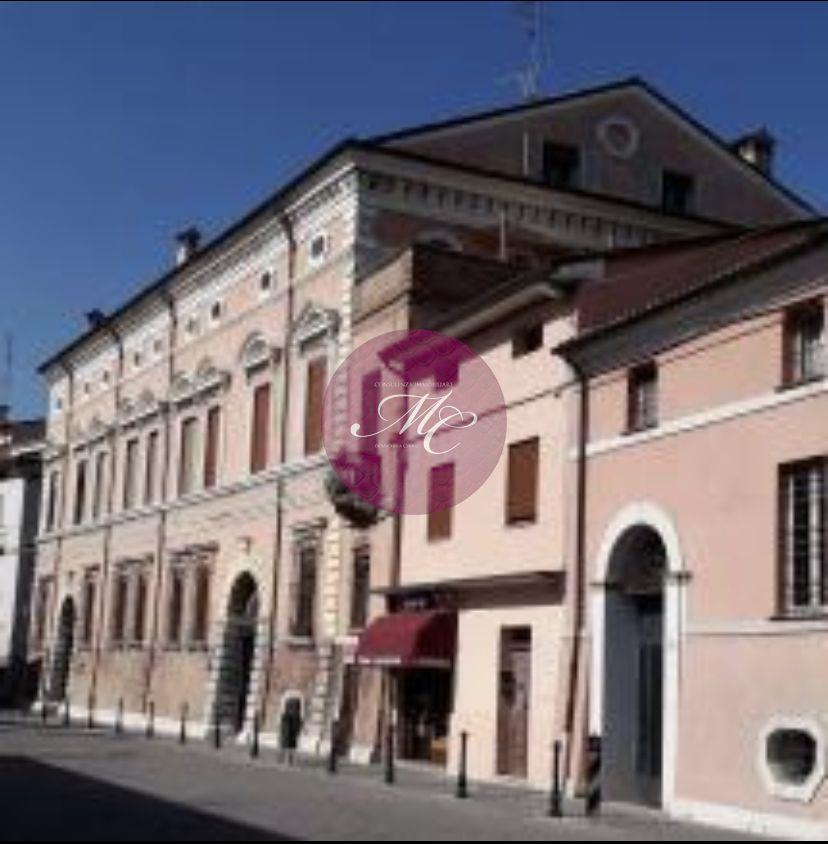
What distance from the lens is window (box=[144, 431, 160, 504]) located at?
50625 mm

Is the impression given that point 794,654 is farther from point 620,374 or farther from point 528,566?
point 528,566

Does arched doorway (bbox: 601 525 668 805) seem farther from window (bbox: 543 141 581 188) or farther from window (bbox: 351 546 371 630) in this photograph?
window (bbox: 543 141 581 188)

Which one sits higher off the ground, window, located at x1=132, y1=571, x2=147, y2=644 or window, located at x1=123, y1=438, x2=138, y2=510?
window, located at x1=123, y1=438, x2=138, y2=510

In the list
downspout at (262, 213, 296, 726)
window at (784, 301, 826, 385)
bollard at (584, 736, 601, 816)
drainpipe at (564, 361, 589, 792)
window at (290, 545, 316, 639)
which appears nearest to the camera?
window at (784, 301, 826, 385)

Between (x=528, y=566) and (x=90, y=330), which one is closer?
(x=528, y=566)

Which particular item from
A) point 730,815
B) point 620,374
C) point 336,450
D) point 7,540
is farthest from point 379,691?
point 7,540

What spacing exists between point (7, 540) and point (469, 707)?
4398 centimetres

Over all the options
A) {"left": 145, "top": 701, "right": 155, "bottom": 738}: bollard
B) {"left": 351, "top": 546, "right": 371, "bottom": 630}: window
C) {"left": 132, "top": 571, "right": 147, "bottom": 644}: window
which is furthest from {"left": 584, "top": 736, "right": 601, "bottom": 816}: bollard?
{"left": 132, "top": 571, "right": 147, "bottom": 644}: window

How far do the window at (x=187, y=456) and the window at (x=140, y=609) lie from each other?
3873mm

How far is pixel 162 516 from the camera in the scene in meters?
49.1

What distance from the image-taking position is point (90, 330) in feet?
191

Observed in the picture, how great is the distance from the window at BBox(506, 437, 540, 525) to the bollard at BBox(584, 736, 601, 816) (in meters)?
5.92

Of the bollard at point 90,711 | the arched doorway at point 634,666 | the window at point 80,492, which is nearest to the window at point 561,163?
the arched doorway at point 634,666

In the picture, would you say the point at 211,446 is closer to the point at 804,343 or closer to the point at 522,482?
the point at 522,482
